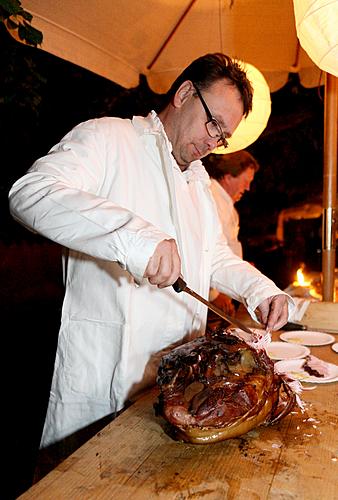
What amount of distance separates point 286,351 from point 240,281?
436 millimetres

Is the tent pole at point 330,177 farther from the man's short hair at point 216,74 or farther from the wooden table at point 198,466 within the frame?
the wooden table at point 198,466

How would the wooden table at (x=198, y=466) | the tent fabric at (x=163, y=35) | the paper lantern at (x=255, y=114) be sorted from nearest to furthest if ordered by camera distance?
the wooden table at (x=198, y=466) < the tent fabric at (x=163, y=35) < the paper lantern at (x=255, y=114)

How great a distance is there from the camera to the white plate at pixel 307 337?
263cm

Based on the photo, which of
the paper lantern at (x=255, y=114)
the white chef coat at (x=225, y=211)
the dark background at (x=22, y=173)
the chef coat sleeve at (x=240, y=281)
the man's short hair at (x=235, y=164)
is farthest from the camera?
the man's short hair at (x=235, y=164)

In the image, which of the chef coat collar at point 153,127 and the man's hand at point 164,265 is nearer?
the man's hand at point 164,265

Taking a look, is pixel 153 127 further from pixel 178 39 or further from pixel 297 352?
pixel 178 39

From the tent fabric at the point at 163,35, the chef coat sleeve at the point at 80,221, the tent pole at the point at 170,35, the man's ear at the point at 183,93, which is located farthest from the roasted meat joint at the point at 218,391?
the tent pole at the point at 170,35

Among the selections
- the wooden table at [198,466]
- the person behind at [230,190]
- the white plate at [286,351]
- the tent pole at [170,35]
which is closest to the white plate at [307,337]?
the white plate at [286,351]

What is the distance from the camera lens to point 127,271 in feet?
6.03

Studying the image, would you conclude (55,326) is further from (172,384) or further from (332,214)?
(172,384)

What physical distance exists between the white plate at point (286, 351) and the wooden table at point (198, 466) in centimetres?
70

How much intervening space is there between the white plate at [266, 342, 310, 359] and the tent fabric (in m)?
2.22

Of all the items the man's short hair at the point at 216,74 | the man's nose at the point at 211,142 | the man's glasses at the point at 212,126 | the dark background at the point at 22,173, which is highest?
the man's short hair at the point at 216,74

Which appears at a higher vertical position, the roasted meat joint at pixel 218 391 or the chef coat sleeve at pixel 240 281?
the chef coat sleeve at pixel 240 281
